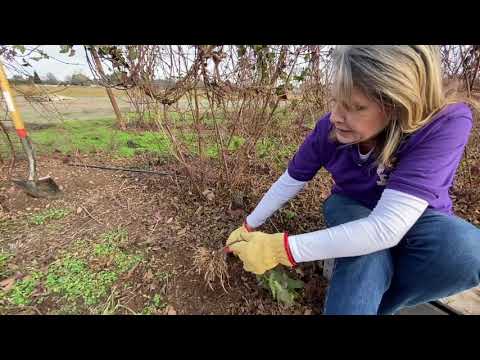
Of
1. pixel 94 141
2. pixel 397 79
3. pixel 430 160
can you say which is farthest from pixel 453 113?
pixel 94 141

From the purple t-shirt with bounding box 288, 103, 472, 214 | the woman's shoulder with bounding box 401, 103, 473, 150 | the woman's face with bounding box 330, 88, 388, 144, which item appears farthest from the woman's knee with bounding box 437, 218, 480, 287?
the woman's face with bounding box 330, 88, 388, 144

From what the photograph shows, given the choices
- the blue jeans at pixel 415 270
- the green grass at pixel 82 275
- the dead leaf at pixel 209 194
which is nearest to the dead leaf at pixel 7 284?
the green grass at pixel 82 275

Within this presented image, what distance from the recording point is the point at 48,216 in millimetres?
2041

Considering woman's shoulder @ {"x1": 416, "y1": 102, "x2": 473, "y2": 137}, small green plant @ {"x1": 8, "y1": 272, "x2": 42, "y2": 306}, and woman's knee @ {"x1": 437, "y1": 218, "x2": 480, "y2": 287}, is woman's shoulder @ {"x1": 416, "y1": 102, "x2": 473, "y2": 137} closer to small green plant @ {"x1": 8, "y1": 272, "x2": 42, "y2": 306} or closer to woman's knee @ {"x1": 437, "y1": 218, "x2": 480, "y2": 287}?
woman's knee @ {"x1": 437, "y1": 218, "x2": 480, "y2": 287}

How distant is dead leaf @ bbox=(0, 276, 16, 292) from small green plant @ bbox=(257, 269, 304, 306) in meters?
1.37

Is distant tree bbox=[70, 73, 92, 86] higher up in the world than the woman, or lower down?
higher up

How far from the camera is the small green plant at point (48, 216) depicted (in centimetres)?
200

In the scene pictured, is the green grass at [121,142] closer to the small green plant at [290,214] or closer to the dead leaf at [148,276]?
the small green plant at [290,214]

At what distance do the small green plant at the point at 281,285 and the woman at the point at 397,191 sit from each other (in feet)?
0.74

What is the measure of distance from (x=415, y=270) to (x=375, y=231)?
0.28 m

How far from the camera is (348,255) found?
41.3 inches

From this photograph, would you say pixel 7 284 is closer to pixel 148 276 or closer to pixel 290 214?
pixel 148 276

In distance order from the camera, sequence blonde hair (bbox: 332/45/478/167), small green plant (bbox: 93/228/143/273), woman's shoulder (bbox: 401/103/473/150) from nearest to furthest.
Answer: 1. blonde hair (bbox: 332/45/478/167)
2. woman's shoulder (bbox: 401/103/473/150)
3. small green plant (bbox: 93/228/143/273)

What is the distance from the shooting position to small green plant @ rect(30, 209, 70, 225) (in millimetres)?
2000
